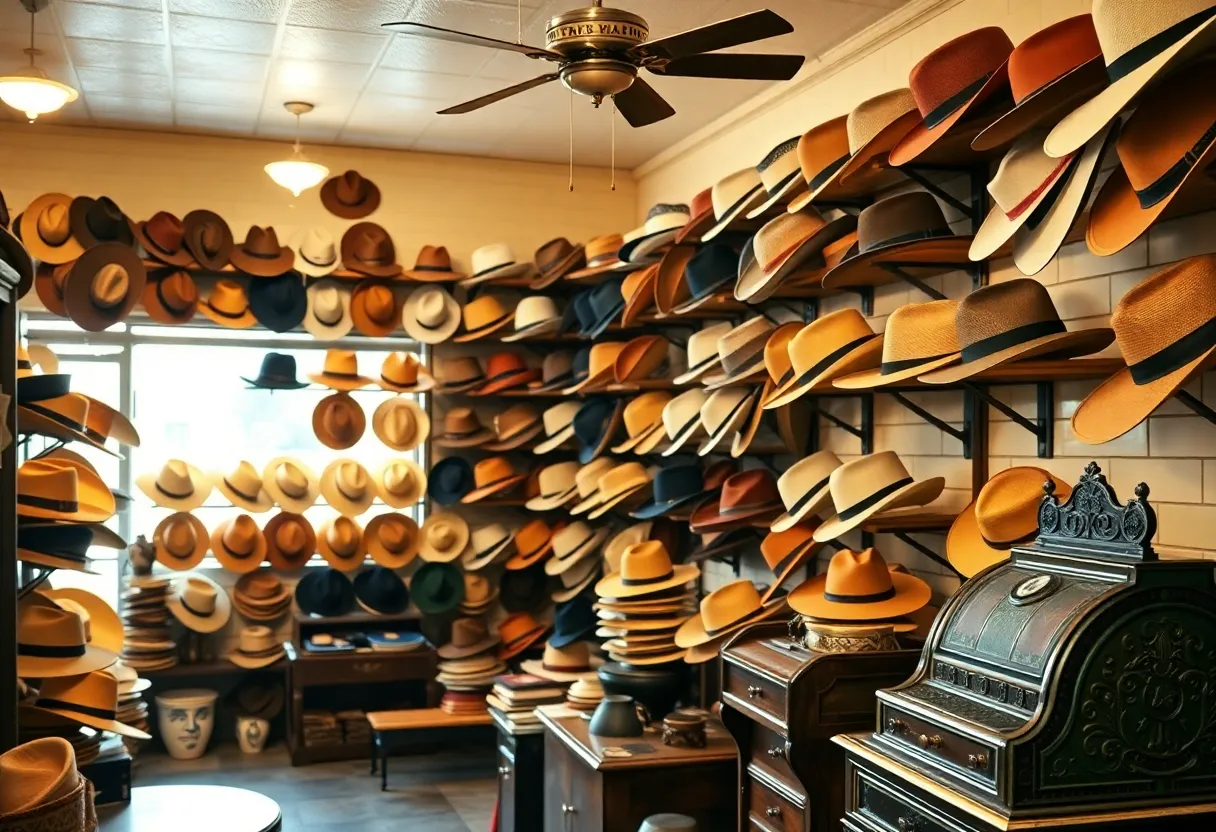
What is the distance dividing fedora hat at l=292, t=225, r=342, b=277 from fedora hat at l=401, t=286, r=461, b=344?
522 millimetres

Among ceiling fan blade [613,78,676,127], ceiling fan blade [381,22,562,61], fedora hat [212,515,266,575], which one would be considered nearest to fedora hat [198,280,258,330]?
fedora hat [212,515,266,575]

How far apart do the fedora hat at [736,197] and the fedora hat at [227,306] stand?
10.6ft

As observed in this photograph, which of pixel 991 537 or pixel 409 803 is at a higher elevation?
pixel 991 537

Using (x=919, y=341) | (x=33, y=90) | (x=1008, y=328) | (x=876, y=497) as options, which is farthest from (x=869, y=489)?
(x=33, y=90)

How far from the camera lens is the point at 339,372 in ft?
24.1

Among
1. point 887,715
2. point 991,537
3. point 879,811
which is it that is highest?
point 991,537

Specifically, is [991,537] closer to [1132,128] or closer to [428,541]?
[1132,128]

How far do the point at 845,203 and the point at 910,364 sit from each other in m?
1.27

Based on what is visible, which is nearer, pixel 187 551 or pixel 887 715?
pixel 887 715

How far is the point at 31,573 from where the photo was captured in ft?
20.5

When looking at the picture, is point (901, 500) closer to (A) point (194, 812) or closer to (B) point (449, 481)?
(A) point (194, 812)

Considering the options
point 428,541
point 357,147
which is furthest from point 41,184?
point 428,541

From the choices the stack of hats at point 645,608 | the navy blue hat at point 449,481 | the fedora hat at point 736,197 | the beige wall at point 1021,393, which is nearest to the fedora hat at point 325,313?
the navy blue hat at point 449,481

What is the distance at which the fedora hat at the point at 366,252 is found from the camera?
7.44 m
